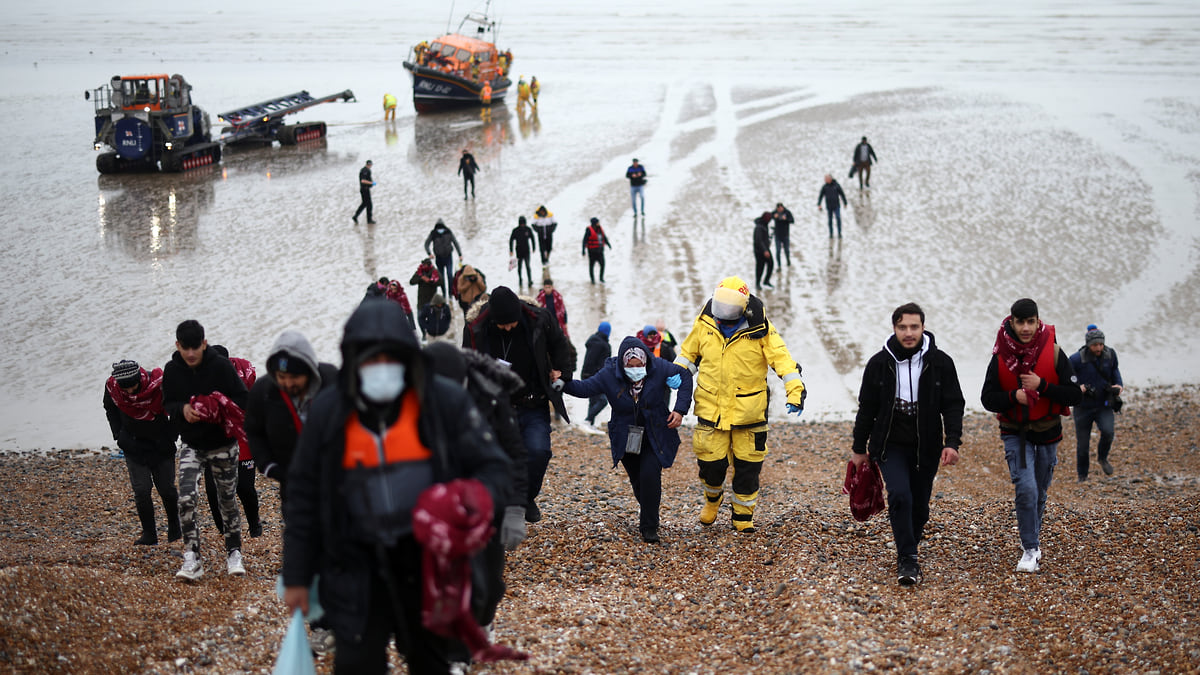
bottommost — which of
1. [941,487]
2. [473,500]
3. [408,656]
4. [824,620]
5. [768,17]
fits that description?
[941,487]

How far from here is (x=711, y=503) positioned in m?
7.29

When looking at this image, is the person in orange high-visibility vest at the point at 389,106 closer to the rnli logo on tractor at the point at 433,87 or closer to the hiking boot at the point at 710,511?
the rnli logo on tractor at the point at 433,87

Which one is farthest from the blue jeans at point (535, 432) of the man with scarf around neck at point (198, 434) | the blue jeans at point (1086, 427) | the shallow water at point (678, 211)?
the shallow water at point (678, 211)

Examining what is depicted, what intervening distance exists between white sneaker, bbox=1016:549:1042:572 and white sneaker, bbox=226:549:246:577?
14.7 ft

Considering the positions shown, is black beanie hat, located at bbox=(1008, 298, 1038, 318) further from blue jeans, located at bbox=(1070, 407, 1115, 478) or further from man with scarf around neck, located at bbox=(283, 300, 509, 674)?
blue jeans, located at bbox=(1070, 407, 1115, 478)

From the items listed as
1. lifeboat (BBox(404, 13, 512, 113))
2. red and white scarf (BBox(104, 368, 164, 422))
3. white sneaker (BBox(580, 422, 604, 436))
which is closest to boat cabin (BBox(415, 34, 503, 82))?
lifeboat (BBox(404, 13, 512, 113))

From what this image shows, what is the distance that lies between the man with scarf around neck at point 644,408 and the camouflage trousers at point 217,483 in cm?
207

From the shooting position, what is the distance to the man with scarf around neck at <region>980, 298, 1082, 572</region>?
19.4 feet

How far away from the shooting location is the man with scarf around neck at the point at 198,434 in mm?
6023

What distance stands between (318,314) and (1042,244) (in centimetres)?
1333

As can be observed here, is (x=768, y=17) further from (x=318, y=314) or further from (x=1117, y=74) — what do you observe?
(x=318, y=314)

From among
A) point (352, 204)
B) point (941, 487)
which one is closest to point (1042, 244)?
point (941, 487)

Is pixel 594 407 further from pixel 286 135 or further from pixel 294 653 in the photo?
pixel 286 135

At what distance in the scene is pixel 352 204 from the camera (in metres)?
24.2
